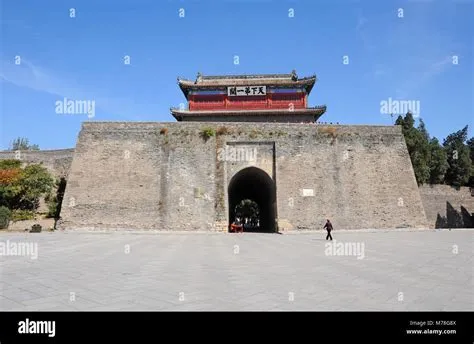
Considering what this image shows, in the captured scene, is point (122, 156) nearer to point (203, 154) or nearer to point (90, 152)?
point (90, 152)

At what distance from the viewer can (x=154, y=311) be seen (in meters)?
4.34

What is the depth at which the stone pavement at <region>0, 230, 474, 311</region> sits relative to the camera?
15.4 feet

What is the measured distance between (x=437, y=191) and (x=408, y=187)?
1068cm

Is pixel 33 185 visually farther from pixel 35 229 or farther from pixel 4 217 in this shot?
pixel 35 229

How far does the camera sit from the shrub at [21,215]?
21.2 meters

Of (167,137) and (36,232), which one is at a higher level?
(167,137)

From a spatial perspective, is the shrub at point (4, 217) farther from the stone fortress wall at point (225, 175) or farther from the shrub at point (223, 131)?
the shrub at point (223, 131)

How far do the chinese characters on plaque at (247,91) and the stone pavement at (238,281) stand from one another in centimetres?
2056

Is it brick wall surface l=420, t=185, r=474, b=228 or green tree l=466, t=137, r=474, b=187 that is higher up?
green tree l=466, t=137, r=474, b=187

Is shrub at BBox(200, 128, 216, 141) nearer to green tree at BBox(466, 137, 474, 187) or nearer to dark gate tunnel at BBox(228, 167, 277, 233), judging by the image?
dark gate tunnel at BBox(228, 167, 277, 233)

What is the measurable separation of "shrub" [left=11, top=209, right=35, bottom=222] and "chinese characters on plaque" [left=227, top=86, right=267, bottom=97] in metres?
16.4

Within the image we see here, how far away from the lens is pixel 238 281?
6105mm

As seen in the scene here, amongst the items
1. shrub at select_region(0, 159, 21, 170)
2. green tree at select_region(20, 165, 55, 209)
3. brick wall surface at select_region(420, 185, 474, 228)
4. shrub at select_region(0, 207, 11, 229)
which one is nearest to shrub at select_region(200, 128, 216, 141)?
green tree at select_region(20, 165, 55, 209)
